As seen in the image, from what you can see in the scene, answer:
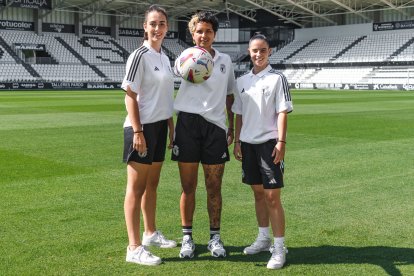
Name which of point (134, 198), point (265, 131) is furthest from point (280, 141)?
point (134, 198)

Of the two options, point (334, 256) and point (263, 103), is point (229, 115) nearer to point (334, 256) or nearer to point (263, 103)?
point (263, 103)

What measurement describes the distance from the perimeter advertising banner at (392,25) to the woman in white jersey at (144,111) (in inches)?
2137

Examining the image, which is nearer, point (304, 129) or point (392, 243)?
point (392, 243)

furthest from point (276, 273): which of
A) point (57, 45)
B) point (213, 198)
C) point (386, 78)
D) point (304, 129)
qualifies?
point (57, 45)

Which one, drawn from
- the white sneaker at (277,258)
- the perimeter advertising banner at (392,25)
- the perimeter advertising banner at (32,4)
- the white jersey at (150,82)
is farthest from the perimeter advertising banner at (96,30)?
the white sneaker at (277,258)

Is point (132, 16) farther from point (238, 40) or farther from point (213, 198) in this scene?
point (213, 198)

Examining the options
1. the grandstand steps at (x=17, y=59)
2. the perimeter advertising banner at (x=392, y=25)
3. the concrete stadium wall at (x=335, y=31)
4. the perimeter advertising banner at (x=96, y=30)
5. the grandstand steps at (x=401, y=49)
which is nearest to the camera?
the grandstand steps at (x=17, y=59)

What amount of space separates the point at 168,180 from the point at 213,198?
10.6ft

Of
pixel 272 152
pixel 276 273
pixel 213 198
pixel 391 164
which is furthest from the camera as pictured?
pixel 391 164

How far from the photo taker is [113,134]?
44.8 ft

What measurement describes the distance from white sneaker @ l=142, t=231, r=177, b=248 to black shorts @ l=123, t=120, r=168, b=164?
0.75 m

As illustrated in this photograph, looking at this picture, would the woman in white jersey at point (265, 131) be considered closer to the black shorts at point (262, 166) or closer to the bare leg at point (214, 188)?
the black shorts at point (262, 166)

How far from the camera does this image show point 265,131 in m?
4.77

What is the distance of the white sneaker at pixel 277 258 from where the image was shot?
4.50 metres
